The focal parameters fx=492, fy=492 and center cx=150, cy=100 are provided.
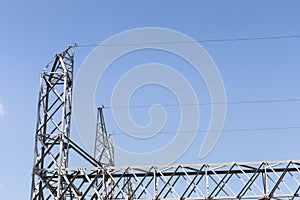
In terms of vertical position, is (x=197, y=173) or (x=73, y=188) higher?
(x=197, y=173)

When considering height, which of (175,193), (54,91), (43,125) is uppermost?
Result: (54,91)

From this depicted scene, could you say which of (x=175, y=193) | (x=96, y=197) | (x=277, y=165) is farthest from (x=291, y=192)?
(x=96, y=197)

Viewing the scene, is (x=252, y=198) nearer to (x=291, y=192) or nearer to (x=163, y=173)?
(x=291, y=192)

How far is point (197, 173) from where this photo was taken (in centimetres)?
2762

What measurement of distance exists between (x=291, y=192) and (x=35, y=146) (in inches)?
561

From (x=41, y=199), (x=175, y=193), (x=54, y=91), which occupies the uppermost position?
(x=54, y=91)

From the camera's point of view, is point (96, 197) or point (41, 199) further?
point (96, 197)

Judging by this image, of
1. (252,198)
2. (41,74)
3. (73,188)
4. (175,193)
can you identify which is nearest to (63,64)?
(41,74)

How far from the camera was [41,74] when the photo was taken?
29.2m

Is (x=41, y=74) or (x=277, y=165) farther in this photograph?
(x=41, y=74)

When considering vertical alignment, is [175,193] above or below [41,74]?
below

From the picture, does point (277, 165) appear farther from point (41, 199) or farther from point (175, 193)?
point (41, 199)

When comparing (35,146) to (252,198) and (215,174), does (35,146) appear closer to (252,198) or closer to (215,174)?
(215,174)

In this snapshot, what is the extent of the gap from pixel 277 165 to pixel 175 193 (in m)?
5.81
